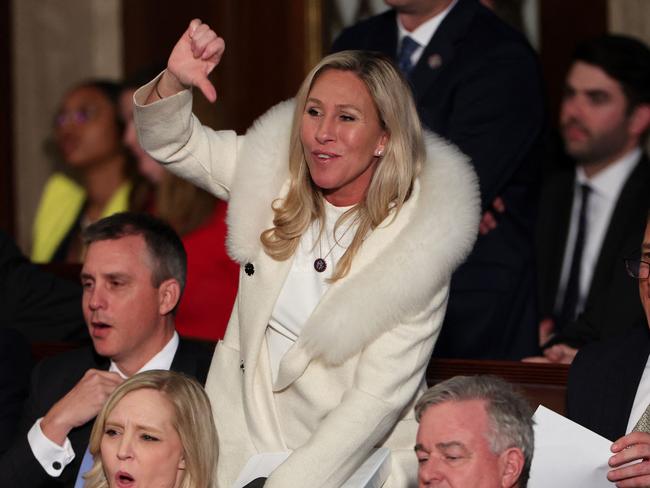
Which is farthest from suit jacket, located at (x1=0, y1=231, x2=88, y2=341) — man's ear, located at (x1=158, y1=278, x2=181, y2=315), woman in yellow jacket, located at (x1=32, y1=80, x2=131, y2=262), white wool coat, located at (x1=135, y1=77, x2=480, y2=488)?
woman in yellow jacket, located at (x1=32, y1=80, x2=131, y2=262)

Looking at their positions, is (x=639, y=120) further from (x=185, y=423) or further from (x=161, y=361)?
(x=185, y=423)

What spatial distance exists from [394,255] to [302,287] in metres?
0.27

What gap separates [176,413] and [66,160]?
13.6 ft

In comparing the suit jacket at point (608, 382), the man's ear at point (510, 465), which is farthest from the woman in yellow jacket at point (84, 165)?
the man's ear at point (510, 465)

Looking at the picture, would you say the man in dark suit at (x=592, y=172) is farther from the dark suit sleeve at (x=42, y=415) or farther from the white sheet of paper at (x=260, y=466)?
the white sheet of paper at (x=260, y=466)

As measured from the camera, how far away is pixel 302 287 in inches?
161

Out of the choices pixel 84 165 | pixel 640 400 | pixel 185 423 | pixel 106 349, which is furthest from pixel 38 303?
pixel 84 165

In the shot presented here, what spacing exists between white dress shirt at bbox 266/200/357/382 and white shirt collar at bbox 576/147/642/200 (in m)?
2.36

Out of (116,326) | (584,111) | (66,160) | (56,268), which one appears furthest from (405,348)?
(66,160)

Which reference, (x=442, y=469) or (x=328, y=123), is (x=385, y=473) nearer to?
(x=442, y=469)

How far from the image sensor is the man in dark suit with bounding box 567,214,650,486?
408 centimetres

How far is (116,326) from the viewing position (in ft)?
14.9

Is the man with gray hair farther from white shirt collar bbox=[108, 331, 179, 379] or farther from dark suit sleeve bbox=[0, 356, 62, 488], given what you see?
dark suit sleeve bbox=[0, 356, 62, 488]

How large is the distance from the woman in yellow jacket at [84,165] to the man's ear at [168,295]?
2765mm
